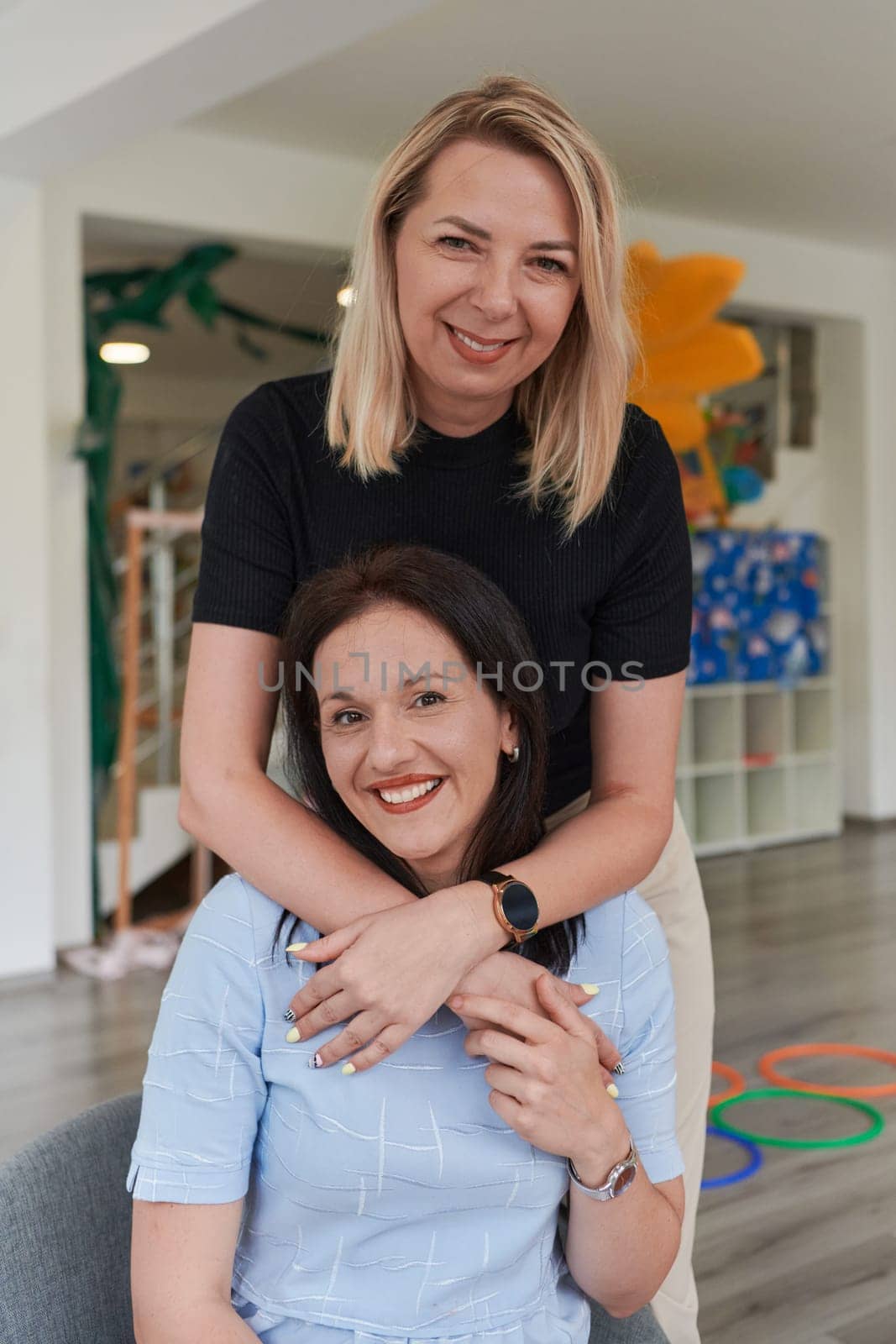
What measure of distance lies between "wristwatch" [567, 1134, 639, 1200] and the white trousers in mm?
551

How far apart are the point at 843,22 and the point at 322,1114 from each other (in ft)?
14.1

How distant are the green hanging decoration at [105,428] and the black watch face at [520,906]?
4.11 m

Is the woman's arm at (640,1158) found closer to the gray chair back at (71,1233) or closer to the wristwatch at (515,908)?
the wristwatch at (515,908)

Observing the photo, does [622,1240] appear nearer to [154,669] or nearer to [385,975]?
[385,975]

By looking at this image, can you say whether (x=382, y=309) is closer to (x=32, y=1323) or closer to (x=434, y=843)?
(x=434, y=843)

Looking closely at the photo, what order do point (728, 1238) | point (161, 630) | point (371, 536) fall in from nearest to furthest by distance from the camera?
point (371, 536) → point (728, 1238) → point (161, 630)

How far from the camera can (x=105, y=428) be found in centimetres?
519

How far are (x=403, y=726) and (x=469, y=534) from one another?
0.29 meters

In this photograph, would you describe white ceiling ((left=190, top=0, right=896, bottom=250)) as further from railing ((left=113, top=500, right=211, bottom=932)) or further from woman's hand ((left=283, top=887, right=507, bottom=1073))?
woman's hand ((left=283, top=887, right=507, bottom=1073))

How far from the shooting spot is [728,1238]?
9.29 ft

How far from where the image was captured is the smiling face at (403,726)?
4.30ft

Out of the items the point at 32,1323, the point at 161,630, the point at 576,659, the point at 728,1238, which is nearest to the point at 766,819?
the point at 161,630

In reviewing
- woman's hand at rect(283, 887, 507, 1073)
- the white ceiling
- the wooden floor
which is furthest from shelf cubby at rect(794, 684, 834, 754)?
woman's hand at rect(283, 887, 507, 1073)

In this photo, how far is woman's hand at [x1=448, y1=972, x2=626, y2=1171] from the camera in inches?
45.9
